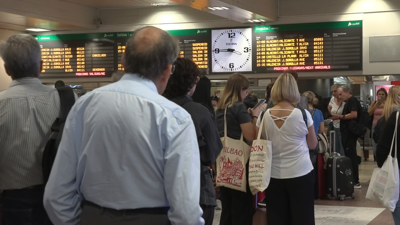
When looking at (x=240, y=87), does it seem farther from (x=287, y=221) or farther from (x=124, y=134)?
(x=124, y=134)

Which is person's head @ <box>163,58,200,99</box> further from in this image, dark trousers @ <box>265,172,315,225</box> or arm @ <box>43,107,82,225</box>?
dark trousers @ <box>265,172,315,225</box>

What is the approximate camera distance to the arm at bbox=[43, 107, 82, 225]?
191cm

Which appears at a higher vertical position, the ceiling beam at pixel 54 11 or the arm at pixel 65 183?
the ceiling beam at pixel 54 11

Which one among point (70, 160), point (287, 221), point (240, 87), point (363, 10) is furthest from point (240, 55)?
point (70, 160)

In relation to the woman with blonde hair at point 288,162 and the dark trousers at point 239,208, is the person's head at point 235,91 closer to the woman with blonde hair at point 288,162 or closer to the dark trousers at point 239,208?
the woman with blonde hair at point 288,162

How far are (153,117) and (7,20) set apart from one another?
7524mm

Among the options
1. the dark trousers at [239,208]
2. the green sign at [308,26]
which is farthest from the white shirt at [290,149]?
the green sign at [308,26]

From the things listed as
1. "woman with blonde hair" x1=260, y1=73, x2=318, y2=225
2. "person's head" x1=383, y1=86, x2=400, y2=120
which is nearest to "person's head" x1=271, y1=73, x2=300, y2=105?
"woman with blonde hair" x1=260, y1=73, x2=318, y2=225

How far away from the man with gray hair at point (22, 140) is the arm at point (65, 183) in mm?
647

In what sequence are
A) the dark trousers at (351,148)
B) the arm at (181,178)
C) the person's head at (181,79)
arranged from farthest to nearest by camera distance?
the dark trousers at (351,148)
the person's head at (181,79)
the arm at (181,178)

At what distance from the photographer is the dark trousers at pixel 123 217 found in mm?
1830

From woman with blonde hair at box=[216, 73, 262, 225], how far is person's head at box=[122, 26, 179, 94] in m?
2.68

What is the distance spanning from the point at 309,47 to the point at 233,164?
492 cm

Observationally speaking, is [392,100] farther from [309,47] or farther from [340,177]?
[309,47]
